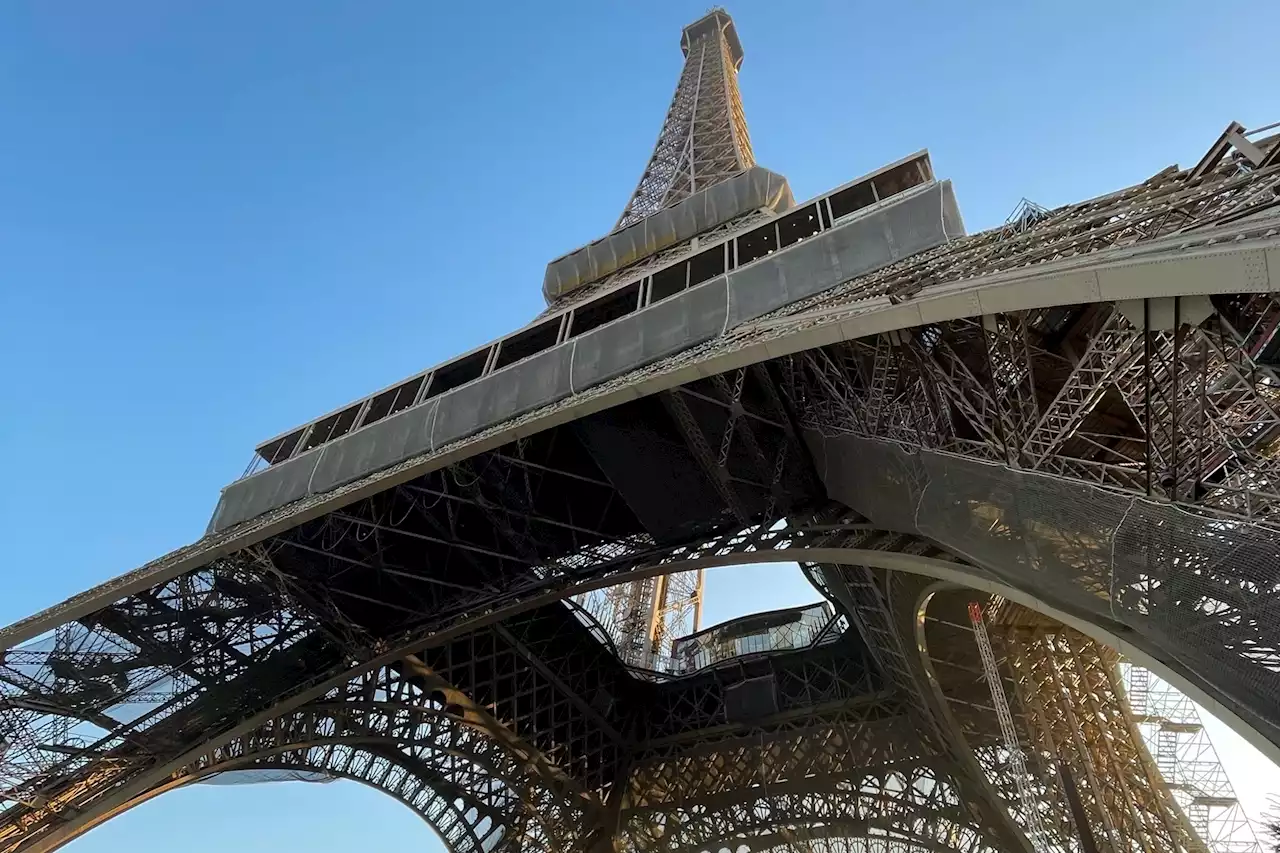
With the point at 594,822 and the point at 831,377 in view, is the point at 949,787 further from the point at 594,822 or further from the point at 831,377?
the point at 831,377

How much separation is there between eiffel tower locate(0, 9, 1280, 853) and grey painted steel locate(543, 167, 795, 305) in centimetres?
13

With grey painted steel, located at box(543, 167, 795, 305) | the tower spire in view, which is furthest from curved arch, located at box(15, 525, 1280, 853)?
the tower spire

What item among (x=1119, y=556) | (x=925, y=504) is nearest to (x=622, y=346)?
(x=925, y=504)

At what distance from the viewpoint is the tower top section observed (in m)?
48.8

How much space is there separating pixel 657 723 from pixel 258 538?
60.4ft

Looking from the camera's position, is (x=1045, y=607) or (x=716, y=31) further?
(x=716, y=31)

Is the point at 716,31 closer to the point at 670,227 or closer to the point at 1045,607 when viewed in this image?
the point at 670,227

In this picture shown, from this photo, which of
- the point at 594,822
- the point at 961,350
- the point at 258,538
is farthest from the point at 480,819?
the point at 961,350

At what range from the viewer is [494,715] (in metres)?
24.5

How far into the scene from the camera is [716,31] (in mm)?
48688

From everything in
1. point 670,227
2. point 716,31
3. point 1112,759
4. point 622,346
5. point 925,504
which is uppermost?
point 716,31

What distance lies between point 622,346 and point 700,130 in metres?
25.0

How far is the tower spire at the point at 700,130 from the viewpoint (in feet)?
107

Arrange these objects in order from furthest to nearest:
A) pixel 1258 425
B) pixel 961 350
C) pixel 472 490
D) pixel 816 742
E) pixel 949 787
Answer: pixel 816 742 → pixel 949 787 → pixel 472 490 → pixel 961 350 → pixel 1258 425
